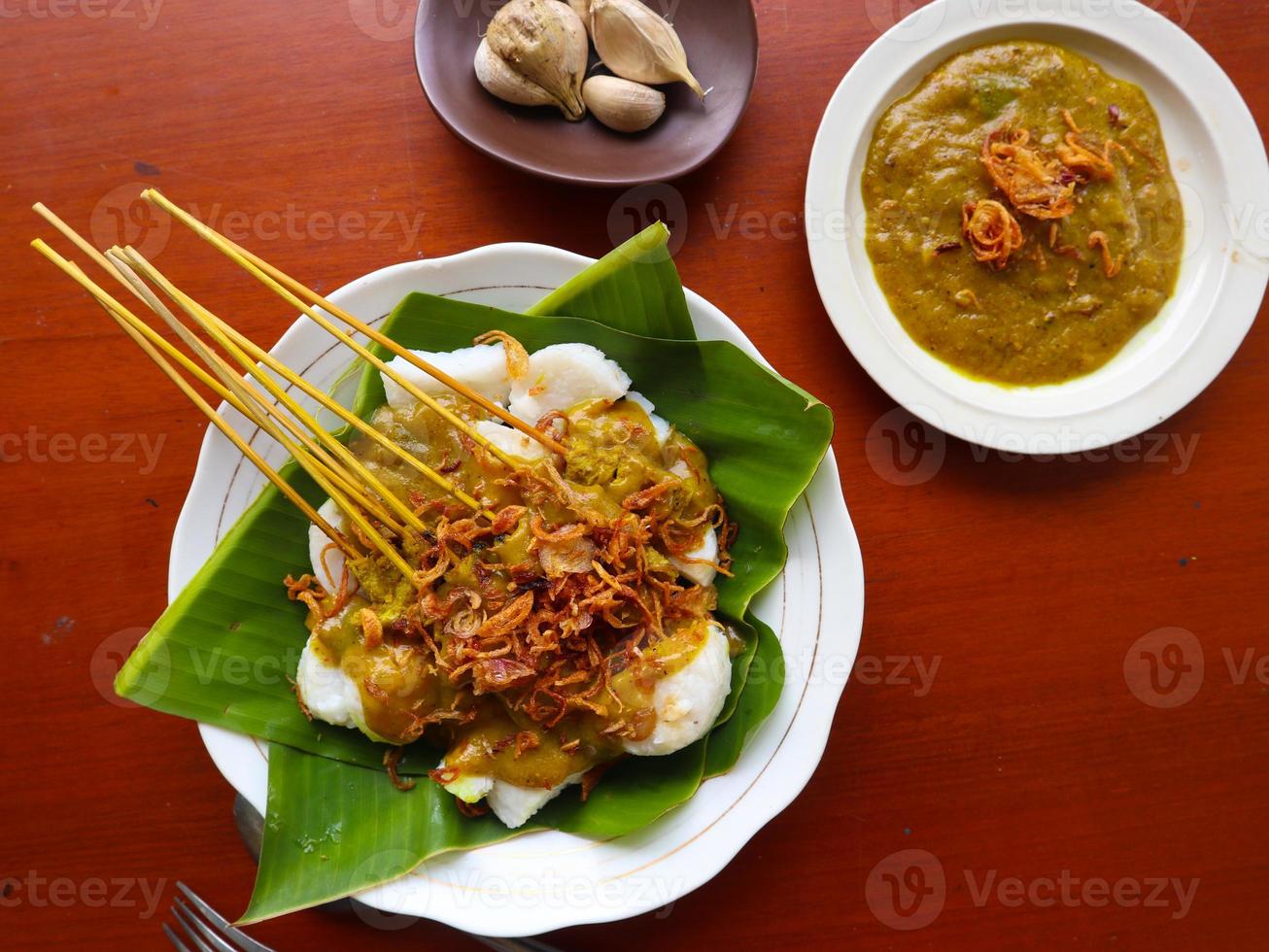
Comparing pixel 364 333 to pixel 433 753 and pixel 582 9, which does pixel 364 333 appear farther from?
pixel 582 9

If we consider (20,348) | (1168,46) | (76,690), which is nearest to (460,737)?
(76,690)

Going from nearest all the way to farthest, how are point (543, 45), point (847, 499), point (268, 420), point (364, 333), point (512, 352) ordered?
point (364, 333) < point (268, 420) < point (512, 352) < point (543, 45) < point (847, 499)

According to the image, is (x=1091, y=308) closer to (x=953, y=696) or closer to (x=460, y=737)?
(x=953, y=696)

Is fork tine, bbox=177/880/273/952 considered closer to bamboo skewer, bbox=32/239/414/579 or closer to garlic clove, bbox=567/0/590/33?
bamboo skewer, bbox=32/239/414/579

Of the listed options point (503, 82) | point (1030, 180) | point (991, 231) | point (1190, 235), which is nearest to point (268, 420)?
point (503, 82)

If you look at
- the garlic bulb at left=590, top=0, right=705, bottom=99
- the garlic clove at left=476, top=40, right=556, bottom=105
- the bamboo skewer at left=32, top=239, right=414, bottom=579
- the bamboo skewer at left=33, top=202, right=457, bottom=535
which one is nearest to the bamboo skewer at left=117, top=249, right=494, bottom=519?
the bamboo skewer at left=33, top=202, right=457, bottom=535
